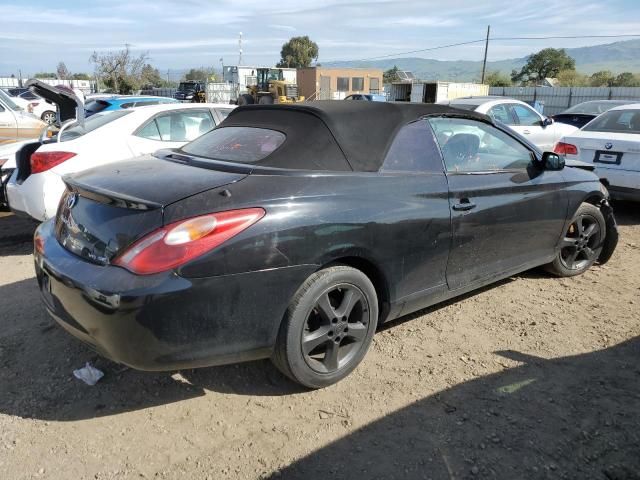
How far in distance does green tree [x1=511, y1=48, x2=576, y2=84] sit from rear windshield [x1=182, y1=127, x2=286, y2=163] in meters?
70.7

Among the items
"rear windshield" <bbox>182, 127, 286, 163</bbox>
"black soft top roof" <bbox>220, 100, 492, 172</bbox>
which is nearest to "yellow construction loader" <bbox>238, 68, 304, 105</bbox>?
"rear windshield" <bbox>182, 127, 286, 163</bbox>

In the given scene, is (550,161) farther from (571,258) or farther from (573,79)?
(573,79)

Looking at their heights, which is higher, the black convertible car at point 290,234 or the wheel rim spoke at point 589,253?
the black convertible car at point 290,234

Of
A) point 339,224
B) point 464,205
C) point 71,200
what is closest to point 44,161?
point 71,200

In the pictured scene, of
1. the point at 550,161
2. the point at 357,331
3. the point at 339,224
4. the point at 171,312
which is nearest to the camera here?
the point at 171,312

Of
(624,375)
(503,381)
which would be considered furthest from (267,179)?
(624,375)

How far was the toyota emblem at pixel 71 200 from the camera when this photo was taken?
9.31 ft

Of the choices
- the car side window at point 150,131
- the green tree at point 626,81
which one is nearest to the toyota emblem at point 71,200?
the car side window at point 150,131

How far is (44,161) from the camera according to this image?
5.03 m

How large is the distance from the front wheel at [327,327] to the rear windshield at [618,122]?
5626 millimetres

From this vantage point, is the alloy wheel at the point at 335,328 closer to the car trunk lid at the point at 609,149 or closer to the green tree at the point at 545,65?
the car trunk lid at the point at 609,149

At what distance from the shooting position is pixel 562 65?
219 feet

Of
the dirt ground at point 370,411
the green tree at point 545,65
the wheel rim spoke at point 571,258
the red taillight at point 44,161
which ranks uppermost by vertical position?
the green tree at point 545,65

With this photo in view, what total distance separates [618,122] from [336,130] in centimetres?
563
